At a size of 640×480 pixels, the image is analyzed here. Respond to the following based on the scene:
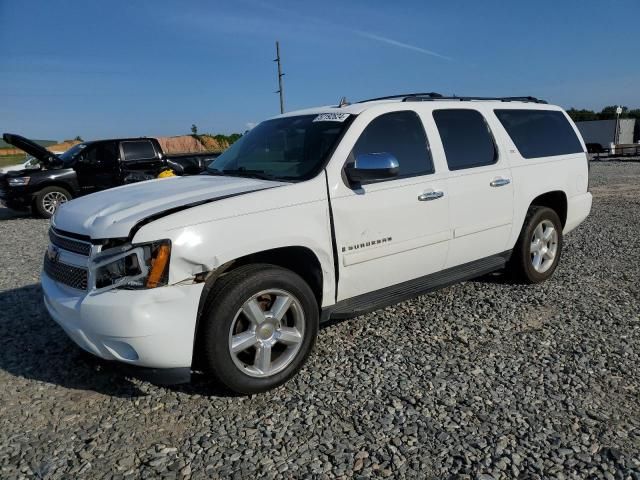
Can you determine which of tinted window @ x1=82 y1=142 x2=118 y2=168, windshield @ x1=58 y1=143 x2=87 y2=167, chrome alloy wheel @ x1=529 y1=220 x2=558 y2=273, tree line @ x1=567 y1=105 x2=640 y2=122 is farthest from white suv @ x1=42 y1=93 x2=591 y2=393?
tree line @ x1=567 y1=105 x2=640 y2=122

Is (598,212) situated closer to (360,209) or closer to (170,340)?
(360,209)

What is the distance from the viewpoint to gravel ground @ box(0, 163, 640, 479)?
2480mm

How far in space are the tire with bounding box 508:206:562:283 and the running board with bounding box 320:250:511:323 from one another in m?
0.25

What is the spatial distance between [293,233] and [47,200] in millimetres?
10294

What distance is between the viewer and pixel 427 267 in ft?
13.2

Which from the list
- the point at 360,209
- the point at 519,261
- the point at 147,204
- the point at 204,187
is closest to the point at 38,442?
the point at 147,204

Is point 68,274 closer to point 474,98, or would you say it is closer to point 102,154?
point 474,98

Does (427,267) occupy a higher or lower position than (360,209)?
lower

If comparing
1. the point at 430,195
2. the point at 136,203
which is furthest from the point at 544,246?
the point at 136,203

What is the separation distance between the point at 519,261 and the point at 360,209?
2312 millimetres

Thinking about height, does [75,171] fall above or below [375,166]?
above

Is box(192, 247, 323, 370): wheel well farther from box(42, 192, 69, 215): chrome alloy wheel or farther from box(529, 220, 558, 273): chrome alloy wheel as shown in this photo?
box(42, 192, 69, 215): chrome alloy wheel

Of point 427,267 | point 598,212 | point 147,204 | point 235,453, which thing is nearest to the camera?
point 235,453

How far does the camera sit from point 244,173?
12.6 feet
